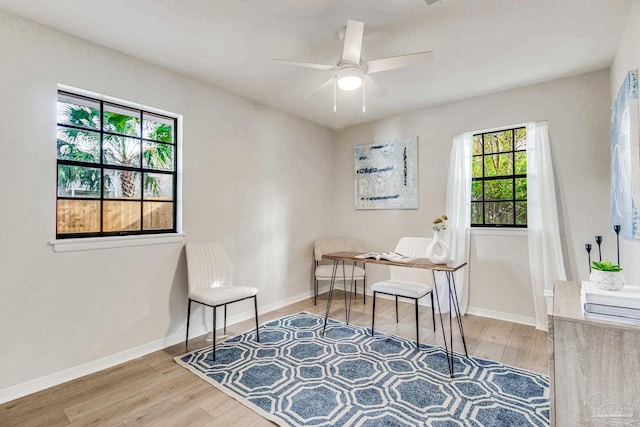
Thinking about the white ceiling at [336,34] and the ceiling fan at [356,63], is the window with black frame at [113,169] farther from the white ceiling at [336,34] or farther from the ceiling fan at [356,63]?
the ceiling fan at [356,63]

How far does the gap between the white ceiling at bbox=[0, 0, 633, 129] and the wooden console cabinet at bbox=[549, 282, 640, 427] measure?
77.8 inches

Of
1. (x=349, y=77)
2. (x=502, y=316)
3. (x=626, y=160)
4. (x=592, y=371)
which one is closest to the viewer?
(x=592, y=371)

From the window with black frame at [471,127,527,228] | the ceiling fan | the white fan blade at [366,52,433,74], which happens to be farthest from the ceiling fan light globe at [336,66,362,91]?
the window with black frame at [471,127,527,228]

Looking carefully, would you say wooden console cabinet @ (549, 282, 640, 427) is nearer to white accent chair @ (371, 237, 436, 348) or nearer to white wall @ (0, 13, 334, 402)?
white accent chair @ (371, 237, 436, 348)

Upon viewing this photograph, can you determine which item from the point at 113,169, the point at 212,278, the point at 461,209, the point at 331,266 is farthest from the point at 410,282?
the point at 113,169

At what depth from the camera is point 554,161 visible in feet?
10.5

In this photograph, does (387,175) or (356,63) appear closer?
(356,63)

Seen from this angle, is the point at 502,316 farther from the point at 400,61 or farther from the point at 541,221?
the point at 400,61

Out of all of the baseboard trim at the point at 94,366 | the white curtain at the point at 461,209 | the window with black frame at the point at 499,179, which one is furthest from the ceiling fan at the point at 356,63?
the baseboard trim at the point at 94,366

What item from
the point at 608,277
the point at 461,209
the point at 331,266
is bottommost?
the point at 331,266

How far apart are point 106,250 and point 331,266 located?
270 cm

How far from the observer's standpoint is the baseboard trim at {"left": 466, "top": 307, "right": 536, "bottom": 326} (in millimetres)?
3350

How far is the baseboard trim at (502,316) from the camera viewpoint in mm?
3350

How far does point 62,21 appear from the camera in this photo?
218 cm
